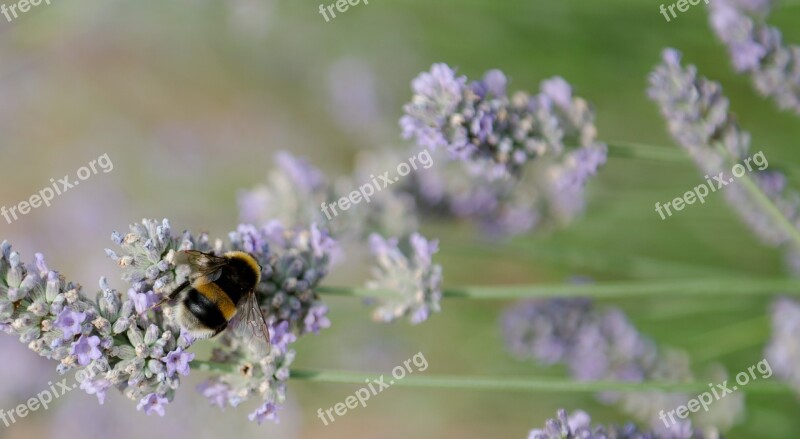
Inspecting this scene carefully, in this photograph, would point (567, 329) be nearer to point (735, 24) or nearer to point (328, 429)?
point (735, 24)

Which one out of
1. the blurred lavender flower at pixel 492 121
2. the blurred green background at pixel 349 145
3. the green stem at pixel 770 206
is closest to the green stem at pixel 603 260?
the blurred green background at pixel 349 145

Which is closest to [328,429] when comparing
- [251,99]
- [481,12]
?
[251,99]

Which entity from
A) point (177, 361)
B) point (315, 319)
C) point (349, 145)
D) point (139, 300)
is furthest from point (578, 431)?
point (349, 145)

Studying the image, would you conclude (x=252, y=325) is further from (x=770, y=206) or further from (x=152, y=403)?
(x=770, y=206)

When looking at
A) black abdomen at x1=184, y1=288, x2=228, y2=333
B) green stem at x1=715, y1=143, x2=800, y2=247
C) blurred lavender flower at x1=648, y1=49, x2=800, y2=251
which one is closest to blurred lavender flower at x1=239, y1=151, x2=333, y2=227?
black abdomen at x1=184, y1=288, x2=228, y2=333

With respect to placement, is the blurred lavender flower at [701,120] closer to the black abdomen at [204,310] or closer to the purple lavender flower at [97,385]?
the black abdomen at [204,310]

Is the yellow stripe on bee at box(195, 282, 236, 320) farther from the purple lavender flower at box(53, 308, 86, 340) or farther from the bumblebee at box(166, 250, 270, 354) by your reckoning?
the purple lavender flower at box(53, 308, 86, 340)
